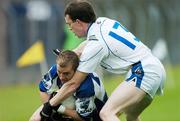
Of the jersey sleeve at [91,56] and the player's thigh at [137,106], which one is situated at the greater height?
the jersey sleeve at [91,56]

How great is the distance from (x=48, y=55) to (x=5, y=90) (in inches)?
91.1

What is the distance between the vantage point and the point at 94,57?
14758 millimetres

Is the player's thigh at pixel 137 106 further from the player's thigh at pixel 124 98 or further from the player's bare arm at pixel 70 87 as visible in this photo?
the player's bare arm at pixel 70 87

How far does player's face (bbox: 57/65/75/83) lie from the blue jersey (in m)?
0.22

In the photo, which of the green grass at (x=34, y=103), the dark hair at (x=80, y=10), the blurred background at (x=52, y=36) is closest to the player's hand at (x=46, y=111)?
the dark hair at (x=80, y=10)

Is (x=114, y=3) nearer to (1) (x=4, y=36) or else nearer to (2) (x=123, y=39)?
(1) (x=4, y=36)

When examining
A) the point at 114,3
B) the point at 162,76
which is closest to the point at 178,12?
the point at 114,3

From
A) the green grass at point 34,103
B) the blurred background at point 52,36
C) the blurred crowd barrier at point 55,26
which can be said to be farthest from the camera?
the blurred crowd barrier at point 55,26

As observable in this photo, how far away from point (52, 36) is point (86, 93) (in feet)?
65.0

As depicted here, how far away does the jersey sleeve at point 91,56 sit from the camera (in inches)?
579

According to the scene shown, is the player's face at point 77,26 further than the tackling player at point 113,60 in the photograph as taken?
Yes

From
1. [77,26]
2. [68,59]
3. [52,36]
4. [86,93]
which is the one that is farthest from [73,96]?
[52,36]

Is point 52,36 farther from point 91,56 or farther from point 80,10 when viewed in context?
point 91,56

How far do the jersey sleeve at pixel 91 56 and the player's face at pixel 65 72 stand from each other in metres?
0.13
